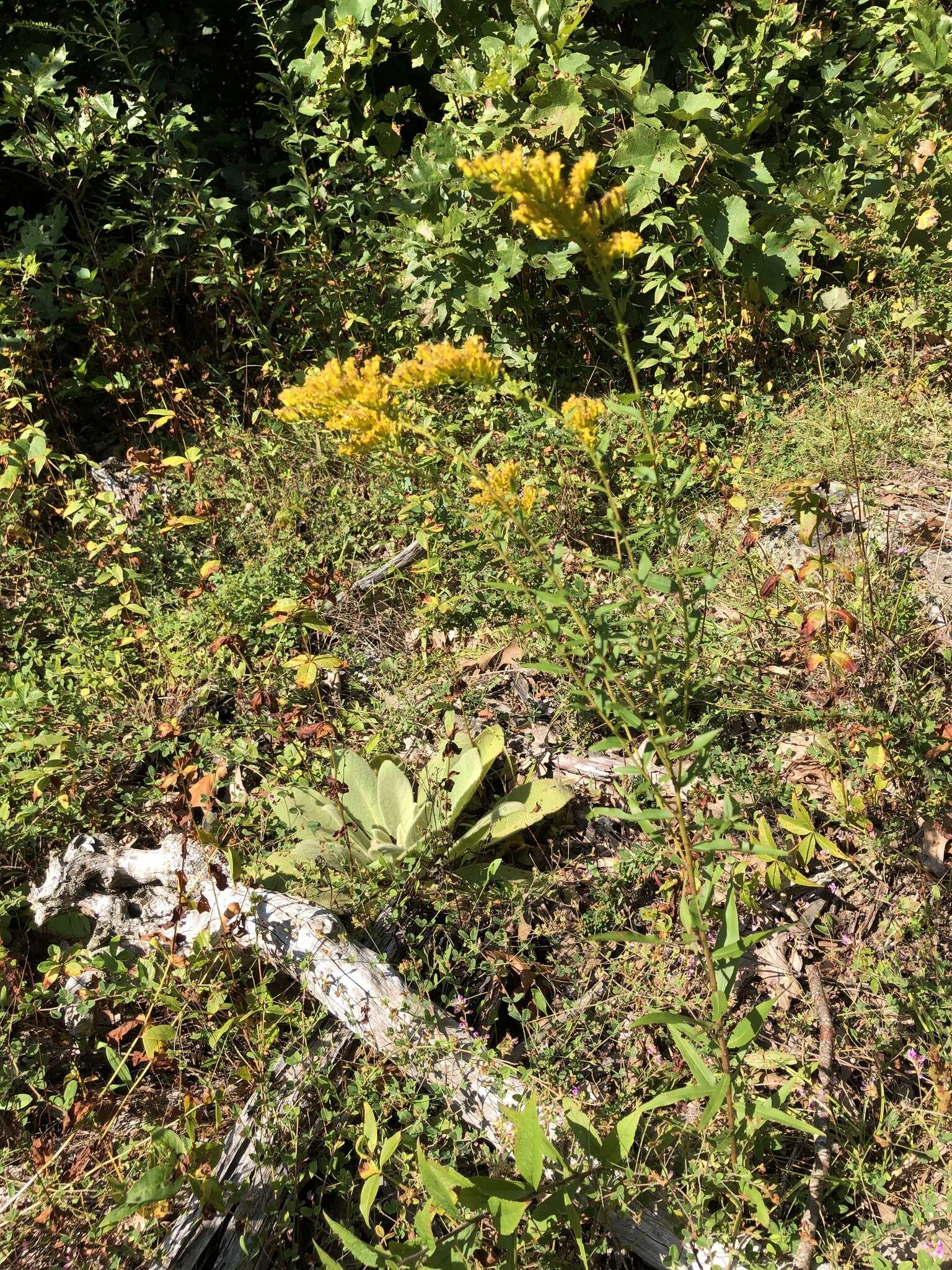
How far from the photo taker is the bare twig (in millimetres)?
1620

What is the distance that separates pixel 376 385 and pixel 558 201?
0.46 meters

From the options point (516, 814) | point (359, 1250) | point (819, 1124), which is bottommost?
point (819, 1124)

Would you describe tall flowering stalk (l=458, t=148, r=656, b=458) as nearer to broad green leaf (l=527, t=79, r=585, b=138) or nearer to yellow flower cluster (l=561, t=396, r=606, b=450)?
yellow flower cluster (l=561, t=396, r=606, b=450)

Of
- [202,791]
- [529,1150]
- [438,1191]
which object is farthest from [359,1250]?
[202,791]

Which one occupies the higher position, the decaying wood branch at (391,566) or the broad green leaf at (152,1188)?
the decaying wood branch at (391,566)

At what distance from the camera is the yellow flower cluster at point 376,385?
1.56 metres

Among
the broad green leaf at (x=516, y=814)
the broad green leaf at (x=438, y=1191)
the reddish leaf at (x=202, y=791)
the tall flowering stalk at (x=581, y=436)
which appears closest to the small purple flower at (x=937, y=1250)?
the tall flowering stalk at (x=581, y=436)

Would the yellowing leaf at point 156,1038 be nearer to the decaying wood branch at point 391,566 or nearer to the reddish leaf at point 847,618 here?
the decaying wood branch at point 391,566

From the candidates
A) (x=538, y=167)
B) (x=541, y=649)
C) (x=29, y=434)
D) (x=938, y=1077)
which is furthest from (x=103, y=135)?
(x=938, y=1077)

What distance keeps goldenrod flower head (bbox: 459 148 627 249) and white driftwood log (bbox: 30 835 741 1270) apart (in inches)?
62.9

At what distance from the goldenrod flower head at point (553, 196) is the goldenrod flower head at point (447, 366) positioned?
239 millimetres

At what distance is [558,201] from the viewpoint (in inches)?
52.6

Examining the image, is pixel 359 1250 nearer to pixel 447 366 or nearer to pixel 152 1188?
pixel 152 1188

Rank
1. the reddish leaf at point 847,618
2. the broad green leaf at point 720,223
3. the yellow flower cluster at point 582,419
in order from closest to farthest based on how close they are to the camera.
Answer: the yellow flower cluster at point 582,419
the reddish leaf at point 847,618
the broad green leaf at point 720,223
